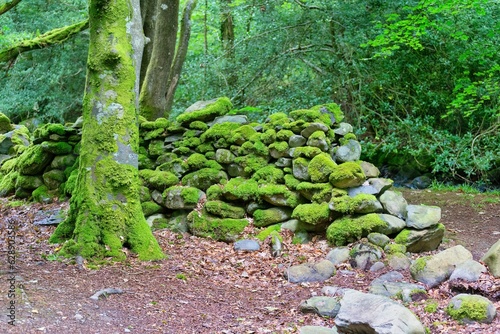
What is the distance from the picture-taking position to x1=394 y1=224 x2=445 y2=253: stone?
6074 millimetres

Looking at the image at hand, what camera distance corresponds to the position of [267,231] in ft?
21.8

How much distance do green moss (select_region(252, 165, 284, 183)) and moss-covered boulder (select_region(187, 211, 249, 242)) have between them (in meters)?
0.64

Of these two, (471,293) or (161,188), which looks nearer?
(471,293)

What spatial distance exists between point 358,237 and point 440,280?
1.33m

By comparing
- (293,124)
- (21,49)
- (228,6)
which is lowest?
(293,124)

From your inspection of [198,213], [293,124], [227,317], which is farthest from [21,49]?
[227,317]

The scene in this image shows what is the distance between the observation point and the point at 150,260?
5.52m

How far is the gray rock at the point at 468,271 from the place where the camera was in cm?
474

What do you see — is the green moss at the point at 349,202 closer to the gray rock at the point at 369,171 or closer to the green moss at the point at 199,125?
the gray rock at the point at 369,171

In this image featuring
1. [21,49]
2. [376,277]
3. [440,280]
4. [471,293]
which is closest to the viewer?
[471,293]

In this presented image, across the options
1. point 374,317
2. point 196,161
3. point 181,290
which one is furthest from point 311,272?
point 196,161

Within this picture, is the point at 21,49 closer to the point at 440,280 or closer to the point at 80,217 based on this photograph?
the point at 80,217

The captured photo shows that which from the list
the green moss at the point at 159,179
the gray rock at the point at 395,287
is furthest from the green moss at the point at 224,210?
the gray rock at the point at 395,287

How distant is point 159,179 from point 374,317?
4.38 m
